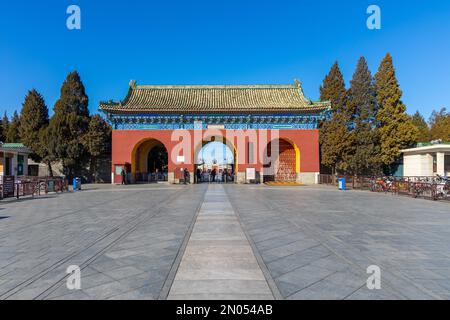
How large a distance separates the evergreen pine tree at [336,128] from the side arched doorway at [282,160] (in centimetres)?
372

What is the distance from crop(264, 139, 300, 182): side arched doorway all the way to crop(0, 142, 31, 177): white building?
21.5 metres

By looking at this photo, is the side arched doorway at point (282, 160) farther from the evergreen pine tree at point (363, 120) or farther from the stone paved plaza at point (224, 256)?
the stone paved plaza at point (224, 256)

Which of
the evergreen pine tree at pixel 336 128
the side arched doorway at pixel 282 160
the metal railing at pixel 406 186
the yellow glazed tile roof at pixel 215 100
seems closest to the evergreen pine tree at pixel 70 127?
the yellow glazed tile roof at pixel 215 100

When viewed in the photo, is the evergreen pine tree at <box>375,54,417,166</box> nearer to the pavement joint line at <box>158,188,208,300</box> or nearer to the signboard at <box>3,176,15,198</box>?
the pavement joint line at <box>158,188,208,300</box>

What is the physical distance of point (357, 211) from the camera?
29.3ft

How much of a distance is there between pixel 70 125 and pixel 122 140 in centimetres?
585

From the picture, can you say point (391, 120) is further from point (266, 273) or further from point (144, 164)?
point (266, 273)

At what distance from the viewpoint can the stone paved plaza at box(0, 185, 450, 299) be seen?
309cm

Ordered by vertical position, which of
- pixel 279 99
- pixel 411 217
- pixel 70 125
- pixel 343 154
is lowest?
pixel 411 217

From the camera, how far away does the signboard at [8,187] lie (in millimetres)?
12832

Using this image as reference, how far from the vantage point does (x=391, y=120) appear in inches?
955
